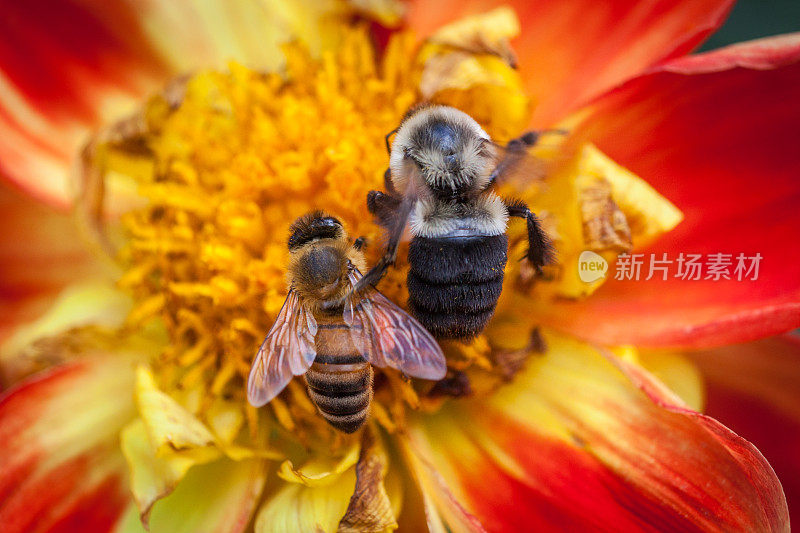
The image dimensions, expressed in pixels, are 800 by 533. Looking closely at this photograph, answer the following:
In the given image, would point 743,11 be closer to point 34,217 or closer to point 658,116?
point 658,116

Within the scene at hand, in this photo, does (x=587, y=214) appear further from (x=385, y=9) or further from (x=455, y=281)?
(x=385, y=9)

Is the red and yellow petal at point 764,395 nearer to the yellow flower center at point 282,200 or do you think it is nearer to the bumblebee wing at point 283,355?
the yellow flower center at point 282,200

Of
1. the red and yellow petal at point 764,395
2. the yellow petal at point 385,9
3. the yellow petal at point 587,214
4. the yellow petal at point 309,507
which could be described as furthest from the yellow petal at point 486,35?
the yellow petal at point 309,507

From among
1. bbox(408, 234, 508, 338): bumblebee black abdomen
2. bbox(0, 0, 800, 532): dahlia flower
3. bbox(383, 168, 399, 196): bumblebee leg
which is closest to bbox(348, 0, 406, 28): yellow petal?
bbox(0, 0, 800, 532): dahlia flower

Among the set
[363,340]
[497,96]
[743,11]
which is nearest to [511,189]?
[497,96]

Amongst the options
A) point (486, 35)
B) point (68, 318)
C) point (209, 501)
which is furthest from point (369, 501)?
point (486, 35)

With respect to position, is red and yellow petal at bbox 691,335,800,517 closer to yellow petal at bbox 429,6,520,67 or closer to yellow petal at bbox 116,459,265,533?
yellow petal at bbox 429,6,520,67
